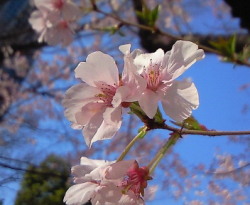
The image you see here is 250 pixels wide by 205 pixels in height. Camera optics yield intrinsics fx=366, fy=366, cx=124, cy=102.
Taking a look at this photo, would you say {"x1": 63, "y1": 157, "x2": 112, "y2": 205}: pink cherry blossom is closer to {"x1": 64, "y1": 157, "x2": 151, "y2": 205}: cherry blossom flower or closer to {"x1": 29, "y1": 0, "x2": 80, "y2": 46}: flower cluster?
{"x1": 64, "y1": 157, "x2": 151, "y2": 205}: cherry blossom flower

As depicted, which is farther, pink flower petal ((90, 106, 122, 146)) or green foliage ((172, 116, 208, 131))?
green foliage ((172, 116, 208, 131))

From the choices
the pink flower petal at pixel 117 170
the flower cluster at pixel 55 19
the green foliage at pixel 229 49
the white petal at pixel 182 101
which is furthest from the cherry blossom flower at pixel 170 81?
the flower cluster at pixel 55 19

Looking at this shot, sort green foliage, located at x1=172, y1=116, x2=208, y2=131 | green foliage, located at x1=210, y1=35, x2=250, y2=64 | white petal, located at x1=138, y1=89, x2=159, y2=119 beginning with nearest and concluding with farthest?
white petal, located at x1=138, y1=89, x2=159, y2=119 < green foliage, located at x1=172, y1=116, x2=208, y2=131 < green foliage, located at x1=210, y1=35, x2=250, y2=64

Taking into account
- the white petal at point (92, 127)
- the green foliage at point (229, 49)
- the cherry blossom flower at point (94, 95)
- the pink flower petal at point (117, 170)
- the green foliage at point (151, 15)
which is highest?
the cherry blossom flower at point (94, 95)

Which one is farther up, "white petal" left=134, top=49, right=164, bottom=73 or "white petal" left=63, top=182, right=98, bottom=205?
"white petal" left=134, top=49, right=164, bottom=73

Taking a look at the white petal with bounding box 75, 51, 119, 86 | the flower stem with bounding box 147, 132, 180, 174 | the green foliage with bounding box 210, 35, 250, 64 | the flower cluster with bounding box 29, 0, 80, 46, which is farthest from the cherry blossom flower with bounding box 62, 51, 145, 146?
the flower cluster with bounding box 29, 0, 80, 46

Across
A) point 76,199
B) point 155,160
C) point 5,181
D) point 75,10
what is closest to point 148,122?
point 155,160

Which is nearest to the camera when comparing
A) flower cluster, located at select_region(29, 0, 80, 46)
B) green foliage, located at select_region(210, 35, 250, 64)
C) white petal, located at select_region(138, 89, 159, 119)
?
white petal, located at select_region(138, 89, 159, 119)

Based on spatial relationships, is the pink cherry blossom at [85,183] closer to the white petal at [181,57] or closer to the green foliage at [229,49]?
the white petal at [181,57]
